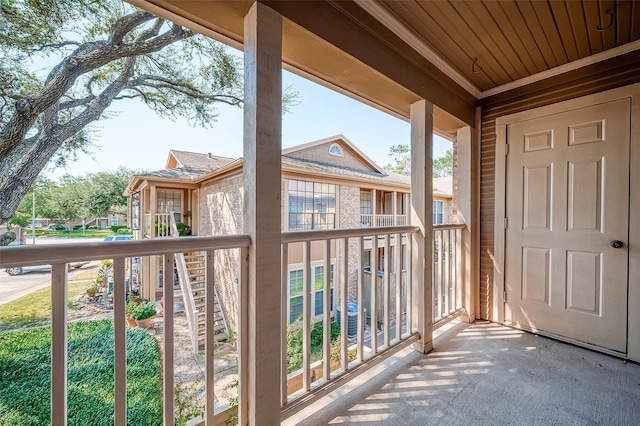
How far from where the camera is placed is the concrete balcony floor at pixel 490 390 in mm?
A: 1476

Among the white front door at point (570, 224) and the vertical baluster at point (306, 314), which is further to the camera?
the white front door at point (570, 224)

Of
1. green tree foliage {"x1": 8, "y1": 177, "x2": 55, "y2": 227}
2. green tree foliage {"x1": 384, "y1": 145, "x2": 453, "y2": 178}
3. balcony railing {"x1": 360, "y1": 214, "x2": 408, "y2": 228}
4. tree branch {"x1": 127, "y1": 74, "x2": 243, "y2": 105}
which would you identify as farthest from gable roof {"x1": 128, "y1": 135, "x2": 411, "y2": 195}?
green tree foliage {"x1": 384, "y1": 145, "x2": 453, "y2": 178}

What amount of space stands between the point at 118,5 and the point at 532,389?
458 cm

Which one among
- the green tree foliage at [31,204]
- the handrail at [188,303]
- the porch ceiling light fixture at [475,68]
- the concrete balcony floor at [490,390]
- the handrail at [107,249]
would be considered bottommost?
the handrail at [188,303]

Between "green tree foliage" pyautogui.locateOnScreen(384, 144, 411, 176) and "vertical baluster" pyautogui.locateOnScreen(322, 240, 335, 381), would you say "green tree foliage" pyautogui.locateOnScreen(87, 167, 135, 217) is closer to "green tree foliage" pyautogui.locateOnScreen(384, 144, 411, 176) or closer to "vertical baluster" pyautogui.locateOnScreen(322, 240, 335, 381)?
"vertical baluster" pyautogui.locateOnScreen(322, 240, 335, 381)

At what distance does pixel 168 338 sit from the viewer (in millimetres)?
1083

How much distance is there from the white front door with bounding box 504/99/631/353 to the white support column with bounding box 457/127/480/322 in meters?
0.29

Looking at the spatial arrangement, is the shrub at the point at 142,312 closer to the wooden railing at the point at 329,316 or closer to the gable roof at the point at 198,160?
the gable roof at the point at 198,160

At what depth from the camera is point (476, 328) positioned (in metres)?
2.65

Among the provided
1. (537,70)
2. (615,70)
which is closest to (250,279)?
(537,70)

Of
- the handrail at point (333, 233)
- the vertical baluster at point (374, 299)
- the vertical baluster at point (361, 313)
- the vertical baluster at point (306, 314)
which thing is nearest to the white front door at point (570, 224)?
the handrail at point (333, 233)

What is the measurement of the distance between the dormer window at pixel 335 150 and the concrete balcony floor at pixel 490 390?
638cm

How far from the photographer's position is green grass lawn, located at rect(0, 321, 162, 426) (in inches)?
99.7

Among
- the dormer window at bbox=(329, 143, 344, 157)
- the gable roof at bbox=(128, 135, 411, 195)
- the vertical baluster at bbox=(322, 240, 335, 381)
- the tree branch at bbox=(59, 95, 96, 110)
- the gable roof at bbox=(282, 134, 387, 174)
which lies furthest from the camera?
the dormer window at bbox=(329, 143, 344, 157)
